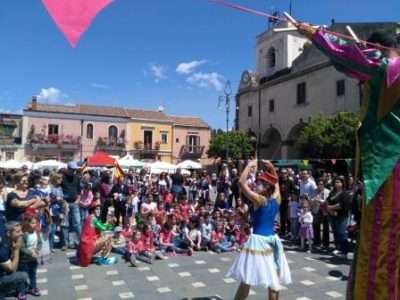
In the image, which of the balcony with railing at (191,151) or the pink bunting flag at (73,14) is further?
the balcony with railing at (191,151)

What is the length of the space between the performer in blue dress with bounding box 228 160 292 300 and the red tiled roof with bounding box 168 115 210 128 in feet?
137

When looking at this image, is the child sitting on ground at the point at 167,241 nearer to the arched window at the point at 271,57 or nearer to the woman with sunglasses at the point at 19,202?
the woman with sunglasses at the point at 19,202

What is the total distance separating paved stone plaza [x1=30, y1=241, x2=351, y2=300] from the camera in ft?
18.3

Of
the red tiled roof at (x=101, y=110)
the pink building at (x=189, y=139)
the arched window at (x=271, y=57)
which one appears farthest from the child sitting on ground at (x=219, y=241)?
the pink building at (x=189, y=139)

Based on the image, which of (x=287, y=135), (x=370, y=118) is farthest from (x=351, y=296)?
(x=287, y=135)

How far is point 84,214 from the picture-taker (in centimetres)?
927

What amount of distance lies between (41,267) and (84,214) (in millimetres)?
2354

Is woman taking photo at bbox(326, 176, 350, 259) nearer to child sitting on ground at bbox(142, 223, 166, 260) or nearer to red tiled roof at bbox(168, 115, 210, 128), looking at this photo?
child sitting on ground at bbox(142, 223, 166, 260)

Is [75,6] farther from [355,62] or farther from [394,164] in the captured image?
[394,164]

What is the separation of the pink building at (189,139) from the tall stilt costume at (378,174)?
4319 cm

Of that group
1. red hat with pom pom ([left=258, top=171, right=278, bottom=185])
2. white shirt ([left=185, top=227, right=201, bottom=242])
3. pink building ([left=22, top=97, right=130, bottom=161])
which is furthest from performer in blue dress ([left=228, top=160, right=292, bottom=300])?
pink building ([left=22, top=97, right=130, bottom=161])

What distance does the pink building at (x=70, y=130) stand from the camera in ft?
130

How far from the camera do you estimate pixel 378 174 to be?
92.7 inches

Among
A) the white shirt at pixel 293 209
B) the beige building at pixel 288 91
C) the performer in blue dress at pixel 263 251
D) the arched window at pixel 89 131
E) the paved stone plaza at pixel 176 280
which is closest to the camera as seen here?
the performer in blue dress at pixel 263 251
